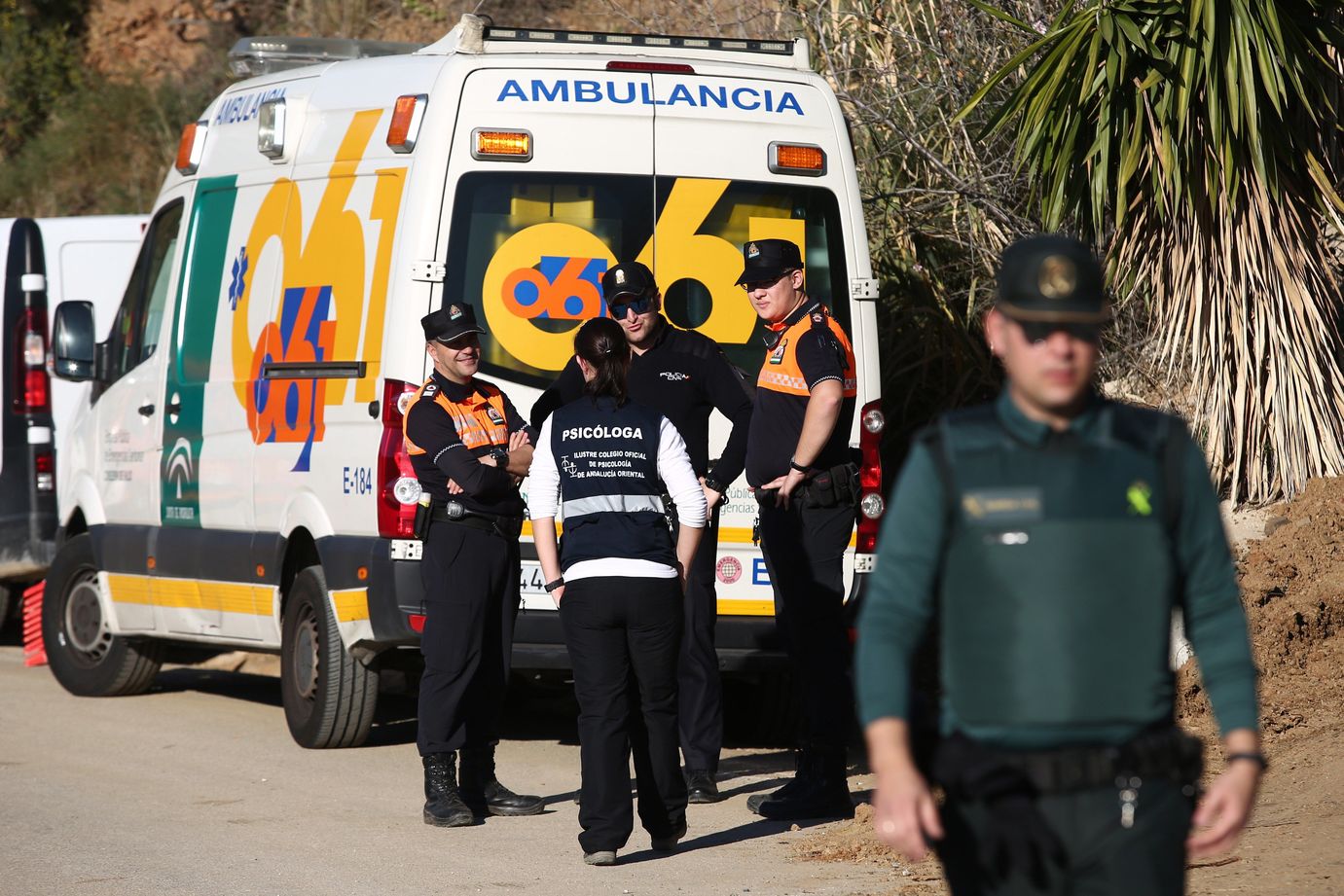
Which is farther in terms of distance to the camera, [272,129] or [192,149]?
[192,149]

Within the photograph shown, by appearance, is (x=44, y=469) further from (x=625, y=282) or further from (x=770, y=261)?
(x=770, y=261)

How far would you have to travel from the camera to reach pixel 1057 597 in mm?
3004

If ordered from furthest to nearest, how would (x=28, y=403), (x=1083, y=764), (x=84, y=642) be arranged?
(x=28, y=403) < (x=84, y=642) < (x=1083, y=764)

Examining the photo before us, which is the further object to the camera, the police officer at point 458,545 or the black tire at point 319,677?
the black tire at point 319,677

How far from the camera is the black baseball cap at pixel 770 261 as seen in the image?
6.98m

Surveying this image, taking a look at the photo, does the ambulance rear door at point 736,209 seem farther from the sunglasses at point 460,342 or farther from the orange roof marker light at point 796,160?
the sunglasses at point 460,342

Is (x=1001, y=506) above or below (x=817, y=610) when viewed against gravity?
above

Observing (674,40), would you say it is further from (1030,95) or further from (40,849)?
(40,849)

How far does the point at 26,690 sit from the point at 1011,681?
8822 mm

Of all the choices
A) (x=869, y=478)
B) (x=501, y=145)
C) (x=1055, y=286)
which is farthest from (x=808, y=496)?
(x=1055, y=286)

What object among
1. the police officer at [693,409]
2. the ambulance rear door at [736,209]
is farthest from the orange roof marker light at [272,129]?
the police officer at [693,409]

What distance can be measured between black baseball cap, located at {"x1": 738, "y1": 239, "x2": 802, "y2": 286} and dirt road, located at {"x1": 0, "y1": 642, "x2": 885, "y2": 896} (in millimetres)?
1986

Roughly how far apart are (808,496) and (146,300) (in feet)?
14.3

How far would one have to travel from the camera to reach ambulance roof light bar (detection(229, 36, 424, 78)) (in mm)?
9969
